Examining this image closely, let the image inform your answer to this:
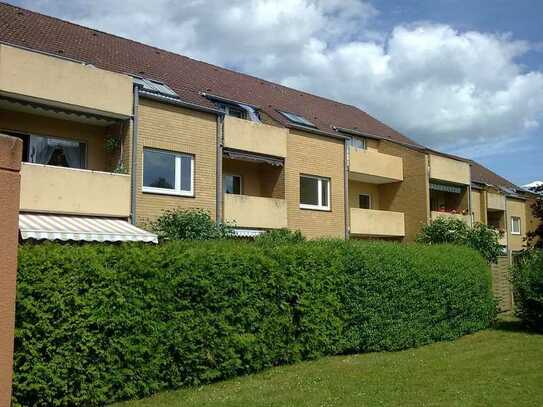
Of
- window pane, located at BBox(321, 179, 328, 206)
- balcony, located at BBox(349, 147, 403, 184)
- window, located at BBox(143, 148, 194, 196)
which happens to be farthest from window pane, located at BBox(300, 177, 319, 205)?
window, located at BBox(143, 148, 194, 196)

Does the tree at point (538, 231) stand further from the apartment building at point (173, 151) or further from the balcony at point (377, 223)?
the apartment building at point (173, 151)

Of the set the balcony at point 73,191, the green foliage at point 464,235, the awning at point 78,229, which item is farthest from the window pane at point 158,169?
the green foliage at point 464,235

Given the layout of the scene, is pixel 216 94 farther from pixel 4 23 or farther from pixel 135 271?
pixel 135 271

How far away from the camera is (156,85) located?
25.2m

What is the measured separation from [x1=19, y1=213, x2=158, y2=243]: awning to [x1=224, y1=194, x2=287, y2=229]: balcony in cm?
520

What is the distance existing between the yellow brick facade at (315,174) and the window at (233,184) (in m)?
2.13

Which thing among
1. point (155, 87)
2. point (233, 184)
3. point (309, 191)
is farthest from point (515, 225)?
point (155, 87)

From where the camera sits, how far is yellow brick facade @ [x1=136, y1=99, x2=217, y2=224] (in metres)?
21.7

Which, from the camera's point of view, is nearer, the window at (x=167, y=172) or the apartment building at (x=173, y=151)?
the apartment building at (x=173, y=151)

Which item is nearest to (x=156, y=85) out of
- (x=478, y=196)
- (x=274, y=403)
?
(x=274, y=403)

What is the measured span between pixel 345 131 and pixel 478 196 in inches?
577

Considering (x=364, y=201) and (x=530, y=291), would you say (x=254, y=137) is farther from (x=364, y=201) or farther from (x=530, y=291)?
(x=364, y=201)

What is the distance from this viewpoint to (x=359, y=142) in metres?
36.2

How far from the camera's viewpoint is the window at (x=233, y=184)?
27.3 metres
